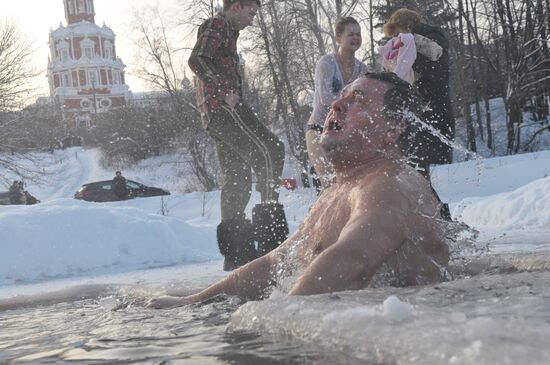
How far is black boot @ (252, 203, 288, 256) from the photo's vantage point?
4.33 metres

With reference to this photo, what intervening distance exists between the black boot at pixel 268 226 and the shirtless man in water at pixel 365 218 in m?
1.76

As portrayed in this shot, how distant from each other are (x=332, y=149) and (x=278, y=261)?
1.65 ft

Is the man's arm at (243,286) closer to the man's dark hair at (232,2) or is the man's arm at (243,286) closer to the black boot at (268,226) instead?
the black boot at (268,226)

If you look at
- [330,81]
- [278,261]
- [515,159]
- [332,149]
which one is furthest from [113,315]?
[515,159]

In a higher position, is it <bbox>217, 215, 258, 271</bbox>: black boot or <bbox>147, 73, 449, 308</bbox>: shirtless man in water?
<bbox>147, 73, 449, 308</bbox>: shirtless man in water

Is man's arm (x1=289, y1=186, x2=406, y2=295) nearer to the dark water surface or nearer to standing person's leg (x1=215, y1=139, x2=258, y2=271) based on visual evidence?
the dark water surface

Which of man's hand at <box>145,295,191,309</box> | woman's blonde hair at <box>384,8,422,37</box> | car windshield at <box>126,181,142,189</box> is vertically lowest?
man's hand at <box>145,295,191,309</box>

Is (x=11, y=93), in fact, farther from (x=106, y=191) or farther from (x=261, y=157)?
(x=261, y=157)

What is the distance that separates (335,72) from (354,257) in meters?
2.83

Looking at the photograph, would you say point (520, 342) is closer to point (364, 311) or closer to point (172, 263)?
point (364, 311)

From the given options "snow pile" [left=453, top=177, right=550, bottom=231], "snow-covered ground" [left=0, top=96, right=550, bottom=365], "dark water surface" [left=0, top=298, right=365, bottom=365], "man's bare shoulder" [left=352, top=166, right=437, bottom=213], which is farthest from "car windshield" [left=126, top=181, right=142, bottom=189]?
"man's bare shoulder" [left=352, top=166, right=437, bottom=213]

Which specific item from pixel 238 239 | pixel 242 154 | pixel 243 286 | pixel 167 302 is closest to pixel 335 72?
pixel 242 154

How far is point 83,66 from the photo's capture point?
69.7 metres

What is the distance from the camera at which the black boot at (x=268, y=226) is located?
4328 millimetres
